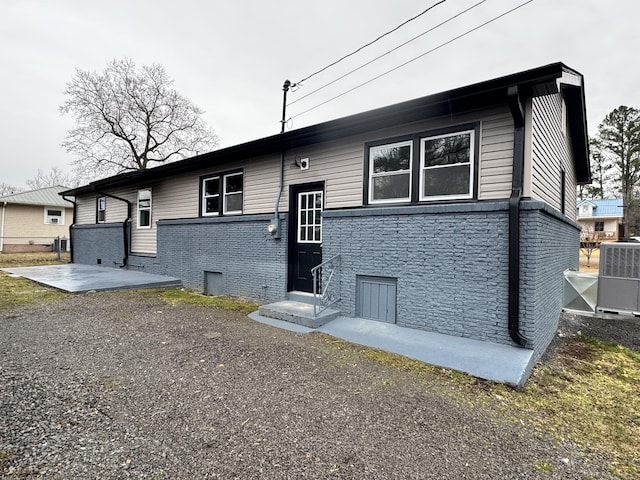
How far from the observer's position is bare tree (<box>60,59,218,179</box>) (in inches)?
836

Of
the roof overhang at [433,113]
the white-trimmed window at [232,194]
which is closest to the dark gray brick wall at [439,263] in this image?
the roof overhang at [433,113]

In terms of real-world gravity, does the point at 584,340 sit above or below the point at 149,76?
below

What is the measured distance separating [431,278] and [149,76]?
26024 millimetres

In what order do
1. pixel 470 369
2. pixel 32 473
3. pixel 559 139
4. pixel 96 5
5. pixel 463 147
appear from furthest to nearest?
pixel 96 5 < pixel 559 139 < pixel 463 147 < pixel 470 369 < pixel 32 473

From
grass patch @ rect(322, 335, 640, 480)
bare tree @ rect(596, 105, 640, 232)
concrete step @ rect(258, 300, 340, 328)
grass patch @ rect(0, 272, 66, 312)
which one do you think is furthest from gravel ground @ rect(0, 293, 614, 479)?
bare tree @ rect(596, 105, 640, 232)

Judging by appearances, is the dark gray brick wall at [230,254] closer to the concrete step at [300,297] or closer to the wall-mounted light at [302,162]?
the concrete step at [300,297]

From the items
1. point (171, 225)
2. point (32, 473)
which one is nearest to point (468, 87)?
point (32, 473)

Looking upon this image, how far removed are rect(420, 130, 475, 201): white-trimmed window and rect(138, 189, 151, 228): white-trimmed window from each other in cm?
964

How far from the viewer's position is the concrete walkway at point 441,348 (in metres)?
3.61

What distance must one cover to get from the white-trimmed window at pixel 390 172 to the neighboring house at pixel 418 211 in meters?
0.02

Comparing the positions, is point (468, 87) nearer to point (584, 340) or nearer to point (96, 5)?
point (584, 340)

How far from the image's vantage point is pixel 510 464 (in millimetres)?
2176

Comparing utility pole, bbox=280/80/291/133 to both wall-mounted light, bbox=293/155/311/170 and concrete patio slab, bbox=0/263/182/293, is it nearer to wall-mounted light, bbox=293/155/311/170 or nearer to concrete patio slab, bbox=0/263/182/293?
wall-mounted light, bbox=293/155/311/170

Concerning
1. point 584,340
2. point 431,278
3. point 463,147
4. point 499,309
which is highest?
point 463,147
